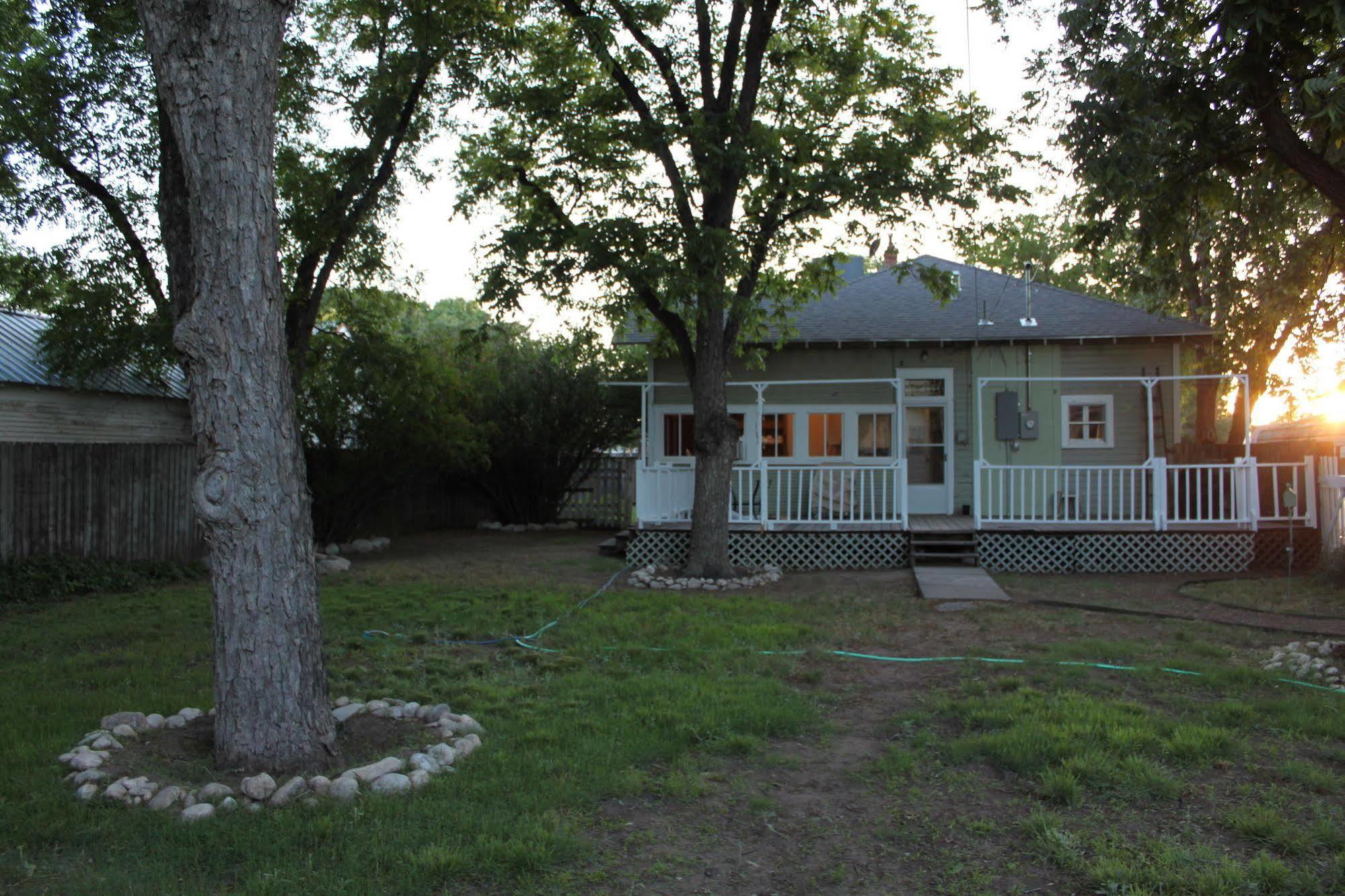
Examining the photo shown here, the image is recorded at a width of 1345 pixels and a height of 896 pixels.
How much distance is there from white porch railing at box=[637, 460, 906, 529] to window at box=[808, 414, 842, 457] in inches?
12.1

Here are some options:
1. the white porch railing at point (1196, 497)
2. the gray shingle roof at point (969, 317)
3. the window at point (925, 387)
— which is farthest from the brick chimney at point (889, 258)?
the white porch railing at point (1196, 497)

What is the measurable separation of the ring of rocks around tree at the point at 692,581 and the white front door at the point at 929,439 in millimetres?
4397

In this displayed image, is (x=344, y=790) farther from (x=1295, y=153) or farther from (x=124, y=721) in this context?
(x=1295, y=153)

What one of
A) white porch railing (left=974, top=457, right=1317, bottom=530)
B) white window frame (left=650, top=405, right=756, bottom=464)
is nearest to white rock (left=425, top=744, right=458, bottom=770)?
white porch railing (left=974, top=457, right=1317, bottom=530)

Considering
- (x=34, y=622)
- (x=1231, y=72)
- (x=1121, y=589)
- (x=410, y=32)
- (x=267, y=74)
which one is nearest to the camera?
(x=267, y=74)

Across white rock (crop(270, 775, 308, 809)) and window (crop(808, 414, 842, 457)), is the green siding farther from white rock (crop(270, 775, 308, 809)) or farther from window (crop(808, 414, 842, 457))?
white rock (crop(270, 775, 308, 809))

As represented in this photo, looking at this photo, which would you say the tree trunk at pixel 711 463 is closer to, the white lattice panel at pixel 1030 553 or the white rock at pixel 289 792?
the white lattice panel at pixel 1030 553

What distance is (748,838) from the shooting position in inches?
160

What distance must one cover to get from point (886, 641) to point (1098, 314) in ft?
33.4

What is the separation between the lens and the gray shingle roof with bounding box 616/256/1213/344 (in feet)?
50.4

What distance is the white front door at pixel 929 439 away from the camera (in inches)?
626

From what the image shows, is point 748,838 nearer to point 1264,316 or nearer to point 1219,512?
point 1219,512

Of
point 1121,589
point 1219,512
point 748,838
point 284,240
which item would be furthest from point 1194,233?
point 748,838

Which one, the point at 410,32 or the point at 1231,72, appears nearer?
the point at 1231,72
